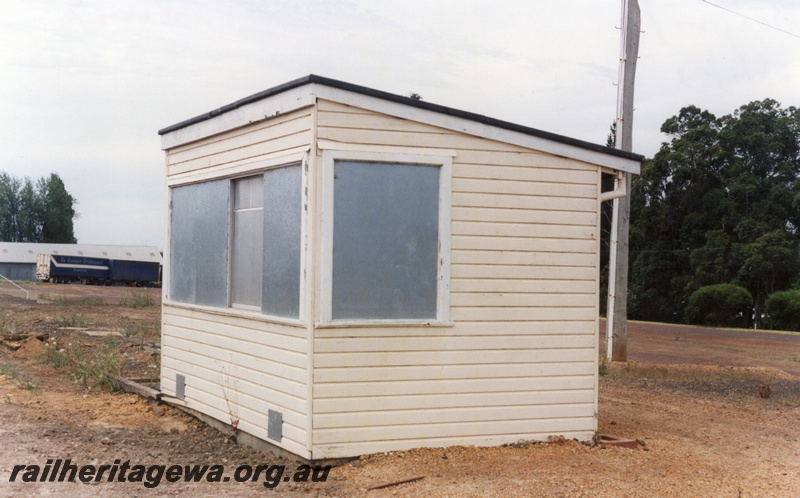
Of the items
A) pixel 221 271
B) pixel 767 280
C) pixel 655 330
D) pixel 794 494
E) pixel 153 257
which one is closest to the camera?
pixel 794 494

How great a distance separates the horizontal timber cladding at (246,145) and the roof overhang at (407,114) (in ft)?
0.29

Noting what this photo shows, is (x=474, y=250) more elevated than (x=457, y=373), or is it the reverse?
(x=474, y=250)

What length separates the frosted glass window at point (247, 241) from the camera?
8.23 m

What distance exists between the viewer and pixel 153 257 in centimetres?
6962

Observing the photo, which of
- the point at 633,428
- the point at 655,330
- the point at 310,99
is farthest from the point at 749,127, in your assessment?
the point at 310,99

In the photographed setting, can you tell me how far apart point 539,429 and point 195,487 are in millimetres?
3108

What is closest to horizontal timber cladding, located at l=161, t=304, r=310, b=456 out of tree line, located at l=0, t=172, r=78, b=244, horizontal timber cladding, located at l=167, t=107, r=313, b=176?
horizontal timber cladding, located at l=167, t=107, r=313, b=176

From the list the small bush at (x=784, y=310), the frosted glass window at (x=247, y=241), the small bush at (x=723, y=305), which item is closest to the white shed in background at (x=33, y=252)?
the small bush at (x=723, y=305)

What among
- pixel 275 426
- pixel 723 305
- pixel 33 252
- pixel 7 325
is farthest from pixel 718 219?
pixel 33 252

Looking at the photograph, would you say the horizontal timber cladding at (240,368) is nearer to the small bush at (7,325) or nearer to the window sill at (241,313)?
the window sill at (241,313)

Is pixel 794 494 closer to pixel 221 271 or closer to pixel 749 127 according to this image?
pixel 221 271

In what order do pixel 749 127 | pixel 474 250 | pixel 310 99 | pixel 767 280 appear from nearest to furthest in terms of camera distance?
pixel 310 99, pixel 474 250, pixel 767 280, pixel 749 127

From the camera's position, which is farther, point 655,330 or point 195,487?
point 655,330

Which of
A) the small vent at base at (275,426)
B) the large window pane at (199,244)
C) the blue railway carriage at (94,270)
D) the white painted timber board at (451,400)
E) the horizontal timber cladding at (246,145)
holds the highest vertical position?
the horizontal timber cladding at (246,145)
